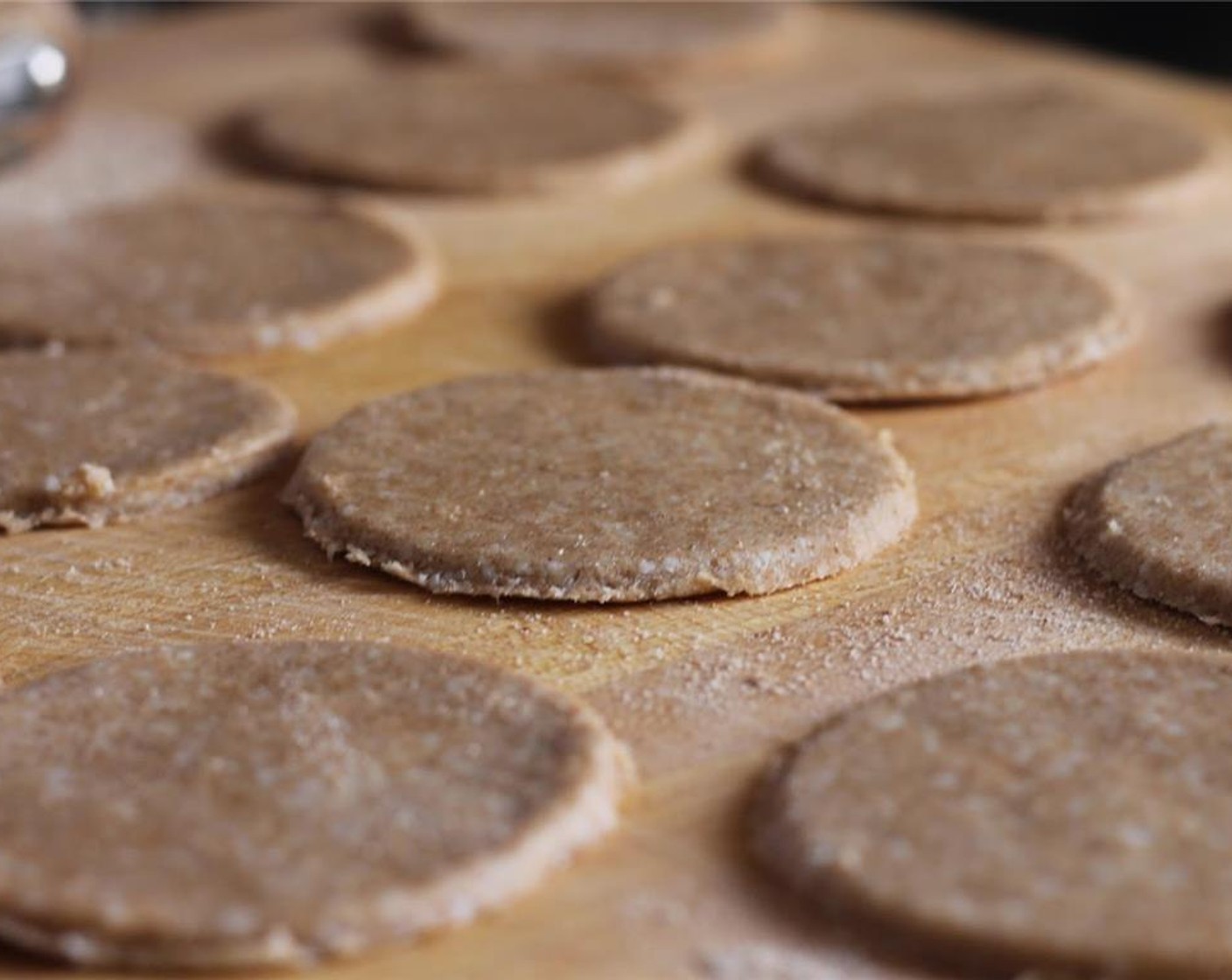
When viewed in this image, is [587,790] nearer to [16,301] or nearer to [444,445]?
[444,445]

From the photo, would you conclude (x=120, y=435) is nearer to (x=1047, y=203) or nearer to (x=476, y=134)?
(x=476, y=134)

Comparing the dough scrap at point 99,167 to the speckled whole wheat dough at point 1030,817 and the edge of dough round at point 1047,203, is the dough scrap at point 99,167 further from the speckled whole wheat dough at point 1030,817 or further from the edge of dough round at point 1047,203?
the speckled whole wheat dough at point 1030,817

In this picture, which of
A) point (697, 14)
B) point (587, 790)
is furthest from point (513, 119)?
point (587, 790)

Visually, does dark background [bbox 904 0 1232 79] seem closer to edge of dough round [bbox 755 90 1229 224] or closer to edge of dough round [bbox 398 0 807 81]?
edge of dough round [bbox 398 0 807 81]

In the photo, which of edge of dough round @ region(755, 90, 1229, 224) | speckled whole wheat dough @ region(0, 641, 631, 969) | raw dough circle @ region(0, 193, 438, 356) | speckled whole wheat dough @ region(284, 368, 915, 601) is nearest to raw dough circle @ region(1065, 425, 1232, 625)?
speckled whole wheat dough @ region(284, 368, 915, 601)

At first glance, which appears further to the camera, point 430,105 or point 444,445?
point 430,105
